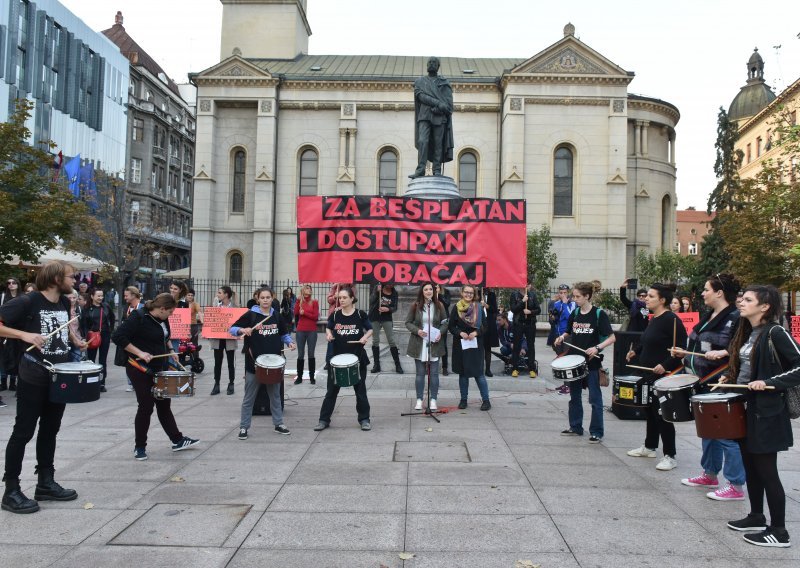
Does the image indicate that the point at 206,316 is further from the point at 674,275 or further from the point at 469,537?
the point at 674,275

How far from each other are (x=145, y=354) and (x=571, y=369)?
4.69m

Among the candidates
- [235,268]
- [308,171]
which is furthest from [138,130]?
[308,171]

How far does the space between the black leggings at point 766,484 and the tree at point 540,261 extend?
28628 mm

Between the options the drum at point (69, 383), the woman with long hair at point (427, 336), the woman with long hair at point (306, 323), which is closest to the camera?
the drum at point (69, 383)

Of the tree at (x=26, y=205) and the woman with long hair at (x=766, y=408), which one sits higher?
the tree at (x=26, y=205)

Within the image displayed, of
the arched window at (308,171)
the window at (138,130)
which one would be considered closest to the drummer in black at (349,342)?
the arched window at (308,171)

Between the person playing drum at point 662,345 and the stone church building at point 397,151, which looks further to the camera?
the stone church building at point 397,151

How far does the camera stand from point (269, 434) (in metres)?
7.92

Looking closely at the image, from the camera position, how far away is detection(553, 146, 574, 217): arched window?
121 feet

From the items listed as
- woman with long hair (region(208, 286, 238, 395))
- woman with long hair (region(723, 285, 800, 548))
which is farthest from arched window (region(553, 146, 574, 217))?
woman with long hair (region(723, 285, 800, 548))

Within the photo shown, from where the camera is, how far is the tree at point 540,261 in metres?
33.3

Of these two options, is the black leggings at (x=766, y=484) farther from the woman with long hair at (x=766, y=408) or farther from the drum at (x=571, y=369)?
the drum at (x=571, y=369)

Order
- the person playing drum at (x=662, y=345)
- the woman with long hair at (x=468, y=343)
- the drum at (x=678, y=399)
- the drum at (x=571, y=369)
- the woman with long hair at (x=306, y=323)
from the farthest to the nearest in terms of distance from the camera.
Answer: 1. the woman with long hair at (x=306, y=323)
2. the woman with long hair at (x=468, y=343)
3. the drum at (x=571, y=369)
4. the person playing drum at (x=662, y=345)
5. the drum at (x=678, y=399)

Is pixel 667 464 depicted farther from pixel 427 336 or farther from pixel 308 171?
pixel 308 171
